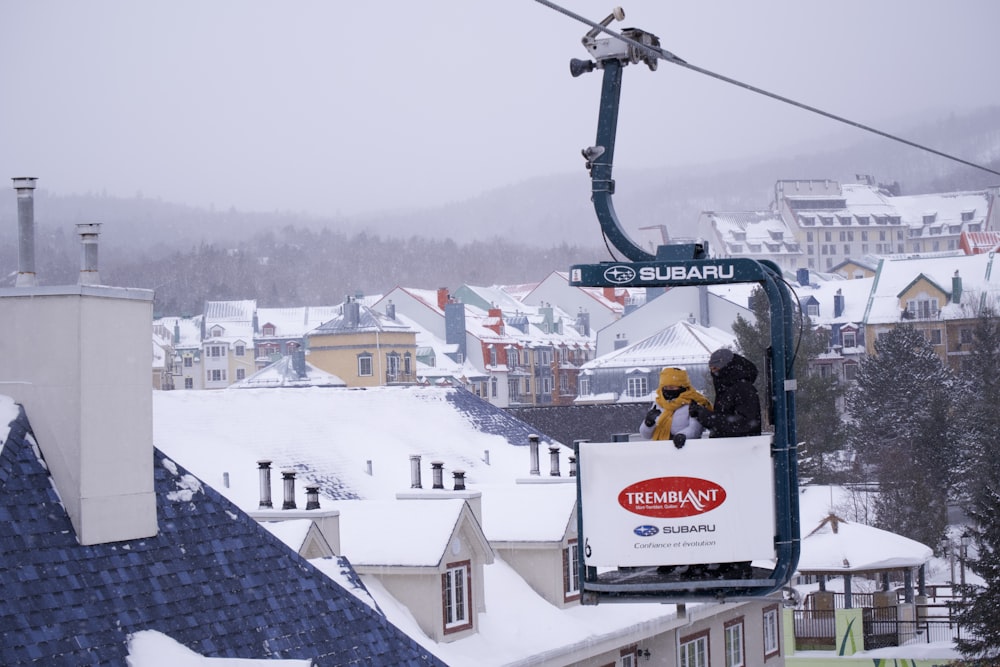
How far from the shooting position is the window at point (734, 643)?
32.2 meters

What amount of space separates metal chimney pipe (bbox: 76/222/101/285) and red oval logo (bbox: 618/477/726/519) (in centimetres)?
565

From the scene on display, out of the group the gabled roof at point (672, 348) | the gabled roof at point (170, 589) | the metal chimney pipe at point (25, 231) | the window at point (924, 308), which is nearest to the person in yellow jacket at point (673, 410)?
the gabled roof at point (170, 589)

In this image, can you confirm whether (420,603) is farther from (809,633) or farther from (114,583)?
(809,633)

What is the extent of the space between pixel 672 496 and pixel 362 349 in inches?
3288

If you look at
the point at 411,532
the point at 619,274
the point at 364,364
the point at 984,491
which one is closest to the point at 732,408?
the point at 619,274

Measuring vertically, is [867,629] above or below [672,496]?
below

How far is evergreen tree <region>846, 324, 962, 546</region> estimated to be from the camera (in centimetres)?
6788

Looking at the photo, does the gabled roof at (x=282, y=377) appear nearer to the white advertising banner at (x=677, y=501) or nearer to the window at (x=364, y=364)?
the window at (x=364, y=364)

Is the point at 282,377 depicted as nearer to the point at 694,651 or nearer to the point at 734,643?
the point at 734,643

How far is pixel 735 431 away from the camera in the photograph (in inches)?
470

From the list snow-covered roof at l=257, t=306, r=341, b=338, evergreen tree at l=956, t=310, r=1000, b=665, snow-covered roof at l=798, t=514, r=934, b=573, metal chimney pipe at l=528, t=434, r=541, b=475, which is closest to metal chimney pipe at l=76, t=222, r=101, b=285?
metal chimney pipe at l=528, t=434, r=541, b=475

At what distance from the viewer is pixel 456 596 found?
23.1 metres

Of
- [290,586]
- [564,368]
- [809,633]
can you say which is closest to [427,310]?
[564,368]

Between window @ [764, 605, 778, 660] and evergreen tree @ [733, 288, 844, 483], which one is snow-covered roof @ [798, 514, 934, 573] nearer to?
window @ [764, 605, 778, 660]
